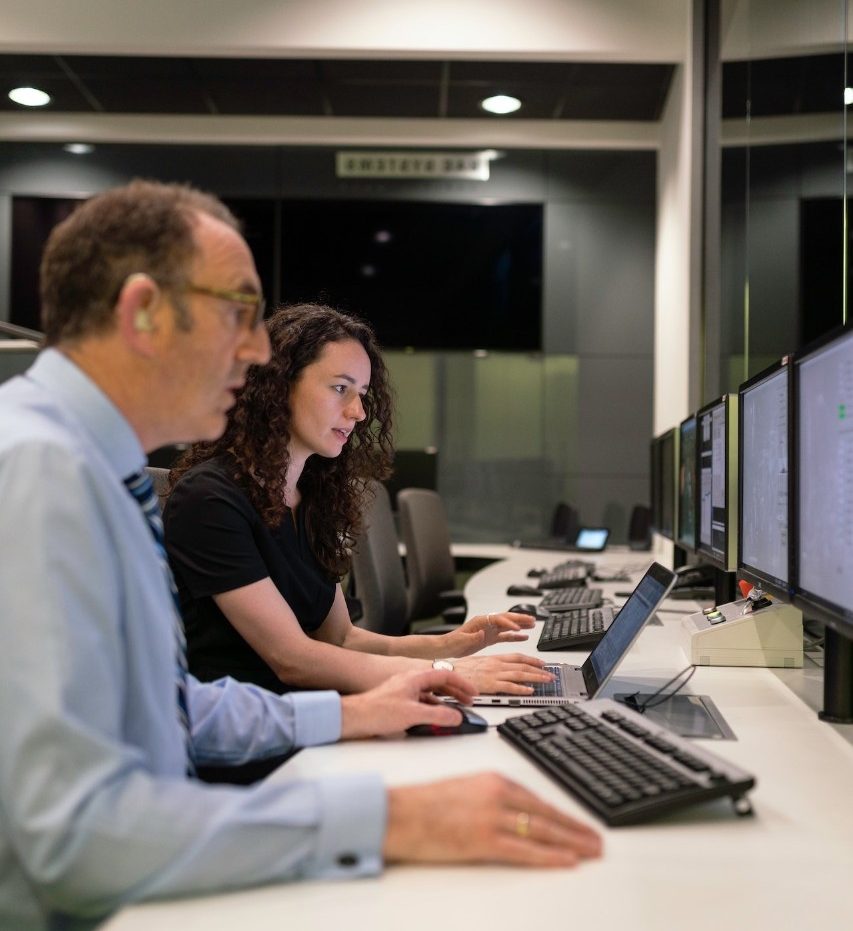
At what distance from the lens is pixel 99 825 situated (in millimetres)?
737

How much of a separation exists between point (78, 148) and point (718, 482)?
4618 millimetres

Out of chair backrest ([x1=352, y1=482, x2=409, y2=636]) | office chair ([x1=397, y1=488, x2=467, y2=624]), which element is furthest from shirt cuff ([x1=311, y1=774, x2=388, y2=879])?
office chair ([x1=397, y1=488, x2=467, y2=624])

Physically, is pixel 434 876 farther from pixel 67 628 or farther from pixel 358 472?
pixel 358 472

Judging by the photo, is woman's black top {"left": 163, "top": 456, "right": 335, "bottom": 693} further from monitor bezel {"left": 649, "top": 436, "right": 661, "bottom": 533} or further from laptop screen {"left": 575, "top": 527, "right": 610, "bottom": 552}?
laptop screen {"left": 575, "top": 527, "right": 610, "bottom": 552}

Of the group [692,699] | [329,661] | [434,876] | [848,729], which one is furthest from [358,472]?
[434,876]

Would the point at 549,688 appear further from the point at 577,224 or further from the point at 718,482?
the point at 577,224

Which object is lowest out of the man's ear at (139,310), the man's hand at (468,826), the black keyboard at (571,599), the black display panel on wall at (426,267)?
the black keyboard at (571,599)

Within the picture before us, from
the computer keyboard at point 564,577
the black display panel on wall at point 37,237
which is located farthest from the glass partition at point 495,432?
the computer keyboard at point 564,577

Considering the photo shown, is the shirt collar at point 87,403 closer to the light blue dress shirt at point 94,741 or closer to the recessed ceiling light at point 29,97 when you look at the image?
the light blue dress shirt at point 94,741

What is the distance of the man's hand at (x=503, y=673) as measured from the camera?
5.11ft

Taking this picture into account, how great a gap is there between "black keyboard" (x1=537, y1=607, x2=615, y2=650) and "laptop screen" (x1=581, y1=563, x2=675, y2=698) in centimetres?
33

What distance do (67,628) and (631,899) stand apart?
51cm

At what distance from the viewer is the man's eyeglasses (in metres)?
0.94

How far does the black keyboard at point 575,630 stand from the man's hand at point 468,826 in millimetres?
1097
